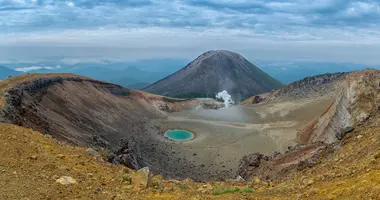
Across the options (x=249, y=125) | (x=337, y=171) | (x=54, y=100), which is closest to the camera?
(x=337, y=171)

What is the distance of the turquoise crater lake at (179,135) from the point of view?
67.1 meters

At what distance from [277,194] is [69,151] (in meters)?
9.54

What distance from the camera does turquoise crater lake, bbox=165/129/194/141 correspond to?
67.1 m

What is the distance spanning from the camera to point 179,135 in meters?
70.0

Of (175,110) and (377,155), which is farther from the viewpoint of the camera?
(175,110)

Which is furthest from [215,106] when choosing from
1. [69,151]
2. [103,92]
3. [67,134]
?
[69,151]

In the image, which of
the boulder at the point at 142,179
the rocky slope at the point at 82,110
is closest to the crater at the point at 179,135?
the rocky slope at the point at 82,110

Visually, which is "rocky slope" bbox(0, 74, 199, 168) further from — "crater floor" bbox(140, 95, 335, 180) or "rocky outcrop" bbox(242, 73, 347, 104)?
"rocky outcrop" bbox(242, 73, 347, 104)

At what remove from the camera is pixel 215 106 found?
103 meters

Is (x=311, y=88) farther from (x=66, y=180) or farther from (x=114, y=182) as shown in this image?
(x=66, y=180)

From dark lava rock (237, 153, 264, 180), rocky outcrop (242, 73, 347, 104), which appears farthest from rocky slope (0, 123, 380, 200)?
rocky outcrop (242, 73, 347, 104)

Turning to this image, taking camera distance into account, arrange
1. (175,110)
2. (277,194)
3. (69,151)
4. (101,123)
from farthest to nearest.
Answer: (175,110) → (101,123) → (69,151) → (277,194)

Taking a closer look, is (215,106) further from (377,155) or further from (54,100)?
(377,155)

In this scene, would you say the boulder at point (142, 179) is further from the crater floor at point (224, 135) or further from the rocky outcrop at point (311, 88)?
the rocky outcrop at point (311, 88)
